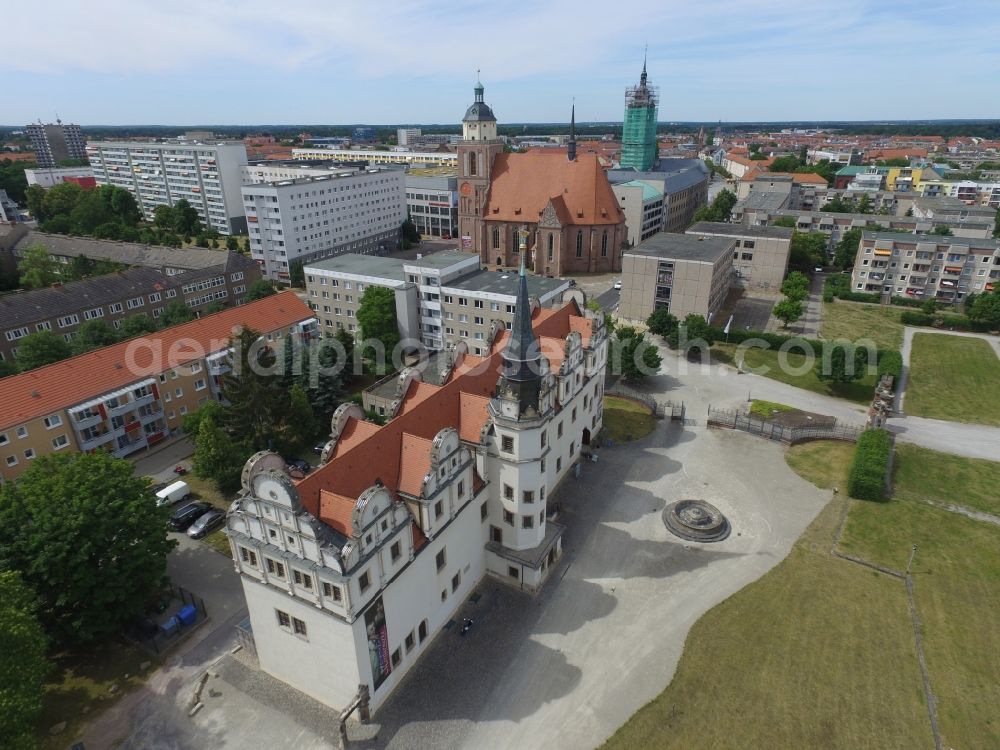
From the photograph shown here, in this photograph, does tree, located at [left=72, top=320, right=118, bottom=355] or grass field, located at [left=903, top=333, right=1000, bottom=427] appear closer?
grass field, located at [left=903, top=333, right=1000, bottom=427]

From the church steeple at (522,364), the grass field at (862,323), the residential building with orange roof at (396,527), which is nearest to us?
the residential building with orange roof at (396,527)

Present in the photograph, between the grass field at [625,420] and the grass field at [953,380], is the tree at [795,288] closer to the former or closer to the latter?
the grass field at [953,380]

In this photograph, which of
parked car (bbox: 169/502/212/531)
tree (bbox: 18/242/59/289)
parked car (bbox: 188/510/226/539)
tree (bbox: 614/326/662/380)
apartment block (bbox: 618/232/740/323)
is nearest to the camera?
parked car (bbox: 188/510/226/539)

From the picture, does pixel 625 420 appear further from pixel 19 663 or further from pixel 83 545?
pixel 19 663

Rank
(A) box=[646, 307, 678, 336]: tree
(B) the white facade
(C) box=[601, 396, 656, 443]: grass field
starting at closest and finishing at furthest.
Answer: (C) box=[601, 396, 656, 443]: grass field → (A) box=[646, 307, 678, 336]: tree → (B) the white facade

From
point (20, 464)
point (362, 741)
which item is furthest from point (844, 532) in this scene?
point (20, 464)

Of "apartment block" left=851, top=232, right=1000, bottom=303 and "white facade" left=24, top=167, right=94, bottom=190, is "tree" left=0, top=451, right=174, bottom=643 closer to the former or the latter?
"apartment block" left=851, top=232, right=1000, bottom=303

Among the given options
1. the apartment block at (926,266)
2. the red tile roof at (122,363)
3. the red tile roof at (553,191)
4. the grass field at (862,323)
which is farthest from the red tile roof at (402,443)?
the apartment block at (926,266)

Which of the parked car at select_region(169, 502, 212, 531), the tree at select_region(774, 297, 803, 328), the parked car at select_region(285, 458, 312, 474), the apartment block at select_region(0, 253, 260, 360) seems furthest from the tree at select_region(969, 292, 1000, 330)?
the apartment block at select_region(0, 253, 260, 360)
